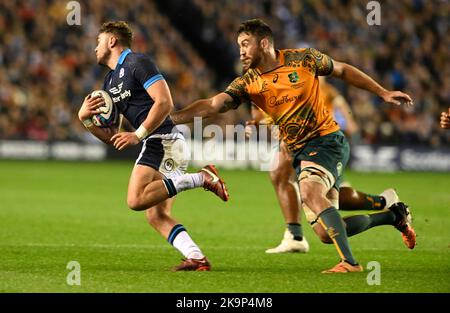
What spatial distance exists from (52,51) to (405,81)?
10.2 meters

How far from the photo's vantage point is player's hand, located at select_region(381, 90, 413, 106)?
8.50 metres

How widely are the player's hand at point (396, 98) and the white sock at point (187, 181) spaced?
71.4 inches

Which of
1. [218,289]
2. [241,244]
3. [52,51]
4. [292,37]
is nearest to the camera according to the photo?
[218,289]

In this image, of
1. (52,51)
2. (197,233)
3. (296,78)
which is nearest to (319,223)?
(296,78)

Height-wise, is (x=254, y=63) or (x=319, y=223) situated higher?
(x=254, y=63)

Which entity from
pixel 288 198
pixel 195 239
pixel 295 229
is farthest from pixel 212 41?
pixel 295 229

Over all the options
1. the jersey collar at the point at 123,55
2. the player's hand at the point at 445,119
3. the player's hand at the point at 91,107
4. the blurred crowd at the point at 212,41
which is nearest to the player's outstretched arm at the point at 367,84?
the player's hand at the point at 445,119

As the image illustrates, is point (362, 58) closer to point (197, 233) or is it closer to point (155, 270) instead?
point (197, 233)

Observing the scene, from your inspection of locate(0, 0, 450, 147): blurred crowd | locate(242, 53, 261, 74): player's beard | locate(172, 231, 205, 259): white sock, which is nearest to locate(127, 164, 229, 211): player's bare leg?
locate(172, 231, 205, 259): white sock

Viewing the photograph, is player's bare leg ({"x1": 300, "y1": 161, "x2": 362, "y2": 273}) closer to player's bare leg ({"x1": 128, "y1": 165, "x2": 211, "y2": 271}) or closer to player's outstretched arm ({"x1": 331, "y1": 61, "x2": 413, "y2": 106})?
player's outstretched arm ({"x1": 331, "y1": 61, "x2": 413, "y2": 106})

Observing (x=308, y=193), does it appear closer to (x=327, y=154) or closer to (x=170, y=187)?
(x=327, y=154)

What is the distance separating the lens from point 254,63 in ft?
28.5

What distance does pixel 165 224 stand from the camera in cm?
878

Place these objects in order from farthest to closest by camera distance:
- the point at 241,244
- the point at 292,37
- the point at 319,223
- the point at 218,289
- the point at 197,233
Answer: the point at 292,37, the point at 197,233, the point at 241,244, the point at 319,223, the point at 218,289
